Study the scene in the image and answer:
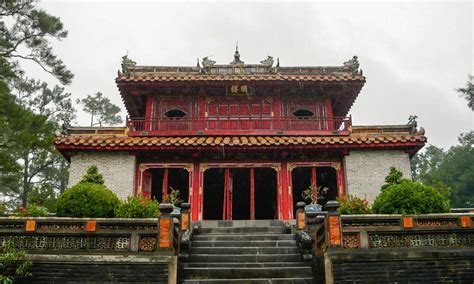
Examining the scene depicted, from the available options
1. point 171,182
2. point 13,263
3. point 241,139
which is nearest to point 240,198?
point 171,182

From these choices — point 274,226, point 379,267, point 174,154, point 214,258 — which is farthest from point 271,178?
point 379,267

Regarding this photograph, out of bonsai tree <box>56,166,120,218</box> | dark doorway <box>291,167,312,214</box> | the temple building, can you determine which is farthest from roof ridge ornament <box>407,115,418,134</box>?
bonsai tree <box>56,166,120,218</box>

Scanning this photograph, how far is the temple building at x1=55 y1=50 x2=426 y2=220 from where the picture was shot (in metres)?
15.3

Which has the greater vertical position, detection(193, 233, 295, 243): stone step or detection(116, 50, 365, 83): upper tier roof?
detection(116, 50, 365, 83): upper tier roof

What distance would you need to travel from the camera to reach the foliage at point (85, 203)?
10547 millimetres

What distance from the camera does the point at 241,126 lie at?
17203 mm

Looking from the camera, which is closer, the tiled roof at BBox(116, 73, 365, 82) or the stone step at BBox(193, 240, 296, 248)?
the stone step at BBox(193, 240, 296, 248)

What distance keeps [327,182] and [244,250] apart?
8.56 metres

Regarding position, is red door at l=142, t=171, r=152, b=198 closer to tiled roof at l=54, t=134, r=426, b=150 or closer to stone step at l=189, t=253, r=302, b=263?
tiled roof at l=54, t=134, r=426, b=150

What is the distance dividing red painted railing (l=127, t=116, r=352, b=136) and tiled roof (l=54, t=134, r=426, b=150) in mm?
1134

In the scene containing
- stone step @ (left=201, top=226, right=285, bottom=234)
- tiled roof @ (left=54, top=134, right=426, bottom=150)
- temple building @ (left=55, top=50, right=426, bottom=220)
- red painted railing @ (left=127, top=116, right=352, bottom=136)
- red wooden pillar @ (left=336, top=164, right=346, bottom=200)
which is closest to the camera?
stone step @ (left=201, top=226, right=285, bottom=234)

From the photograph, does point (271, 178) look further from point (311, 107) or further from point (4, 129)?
point (4, 129)

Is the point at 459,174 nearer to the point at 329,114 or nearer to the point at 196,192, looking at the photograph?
the point at 329,114

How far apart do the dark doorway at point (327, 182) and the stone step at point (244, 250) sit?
24.0 ft
